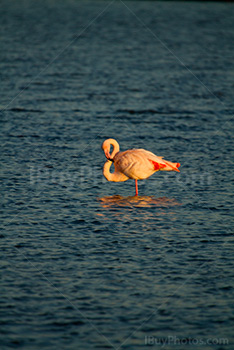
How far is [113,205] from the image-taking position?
12.0m

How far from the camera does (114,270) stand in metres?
9.11

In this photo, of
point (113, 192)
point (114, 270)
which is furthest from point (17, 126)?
point (114, 270)

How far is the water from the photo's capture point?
25.4ft

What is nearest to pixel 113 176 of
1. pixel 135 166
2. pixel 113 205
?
pixel 135 166

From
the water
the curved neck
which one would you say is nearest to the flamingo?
the curved neck

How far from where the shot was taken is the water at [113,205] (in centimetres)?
775

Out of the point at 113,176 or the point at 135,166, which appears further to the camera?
the point at 113,176

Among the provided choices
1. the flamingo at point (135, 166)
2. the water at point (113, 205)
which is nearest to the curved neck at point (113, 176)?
the flamingo at point (135, 166)

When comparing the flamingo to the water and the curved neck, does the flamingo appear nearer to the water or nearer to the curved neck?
the curved neck

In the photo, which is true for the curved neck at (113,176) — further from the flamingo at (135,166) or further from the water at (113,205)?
the water at (113,205)

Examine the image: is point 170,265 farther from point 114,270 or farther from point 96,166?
point 96,166

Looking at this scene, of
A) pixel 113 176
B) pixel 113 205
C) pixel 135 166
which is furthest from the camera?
pixel 113 176

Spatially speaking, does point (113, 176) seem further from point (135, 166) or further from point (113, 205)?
point (113, 205)

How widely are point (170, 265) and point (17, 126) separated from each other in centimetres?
972
